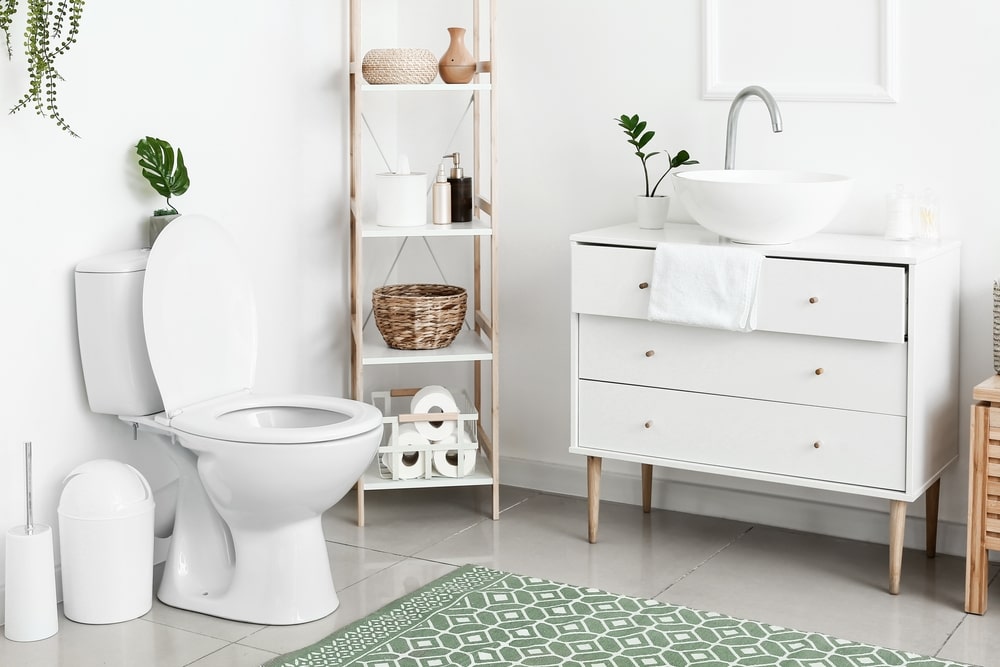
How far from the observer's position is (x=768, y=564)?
2879mm

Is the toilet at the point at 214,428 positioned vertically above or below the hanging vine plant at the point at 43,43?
below

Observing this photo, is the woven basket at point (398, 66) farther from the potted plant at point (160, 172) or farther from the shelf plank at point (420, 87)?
the potted plant at point (160, 172)

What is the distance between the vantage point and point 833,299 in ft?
8.43

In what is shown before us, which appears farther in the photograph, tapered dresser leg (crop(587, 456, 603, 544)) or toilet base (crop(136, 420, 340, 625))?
tapered dresser leg (crop(587, 456, 603, 544))

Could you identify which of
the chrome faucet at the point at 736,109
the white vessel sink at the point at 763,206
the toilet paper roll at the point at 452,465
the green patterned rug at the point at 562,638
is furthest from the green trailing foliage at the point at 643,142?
the green patterned rug at the point at 562,638

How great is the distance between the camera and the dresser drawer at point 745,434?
8.54 feet

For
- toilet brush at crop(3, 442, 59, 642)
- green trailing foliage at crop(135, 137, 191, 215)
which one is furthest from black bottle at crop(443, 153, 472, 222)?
toilet brush at crop(3, 442, 59, 642)

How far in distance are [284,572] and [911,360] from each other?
4.66 feet

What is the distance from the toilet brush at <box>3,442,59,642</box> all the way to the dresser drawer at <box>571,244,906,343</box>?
137cm

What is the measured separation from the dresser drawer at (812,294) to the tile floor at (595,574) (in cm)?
61

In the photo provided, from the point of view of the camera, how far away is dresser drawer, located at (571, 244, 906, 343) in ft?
8.22

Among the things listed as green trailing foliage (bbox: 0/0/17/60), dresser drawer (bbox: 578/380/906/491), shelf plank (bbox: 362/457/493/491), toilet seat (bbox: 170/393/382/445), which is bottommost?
shelf plank (bbox: 362/457/493/491)

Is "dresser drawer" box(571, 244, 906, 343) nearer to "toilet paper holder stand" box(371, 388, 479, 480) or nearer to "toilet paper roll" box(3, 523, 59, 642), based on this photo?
"toilet paper holder stand" box(371, 388, 479, 480)

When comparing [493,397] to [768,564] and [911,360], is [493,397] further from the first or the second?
[911,360]
